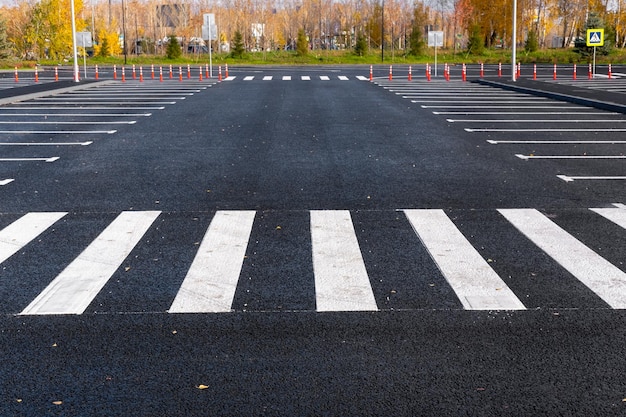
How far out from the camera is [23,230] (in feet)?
27.2

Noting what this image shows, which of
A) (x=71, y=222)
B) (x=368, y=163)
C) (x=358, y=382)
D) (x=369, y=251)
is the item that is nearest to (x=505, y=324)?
(x=358, y=382)

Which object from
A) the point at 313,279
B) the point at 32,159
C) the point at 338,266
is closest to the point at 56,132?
the point at 32,159

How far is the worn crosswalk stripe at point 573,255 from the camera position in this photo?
623cm

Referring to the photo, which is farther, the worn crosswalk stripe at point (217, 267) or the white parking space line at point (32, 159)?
the white parking space line at point (32, 159)

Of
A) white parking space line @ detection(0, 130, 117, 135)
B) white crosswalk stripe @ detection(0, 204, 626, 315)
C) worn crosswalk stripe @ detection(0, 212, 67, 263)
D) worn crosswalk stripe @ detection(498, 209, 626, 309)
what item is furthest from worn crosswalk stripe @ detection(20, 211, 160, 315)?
white parking space line @ detection(0, 130, 117, 135)

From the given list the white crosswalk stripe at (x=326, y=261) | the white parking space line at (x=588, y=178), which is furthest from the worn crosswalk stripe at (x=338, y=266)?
the white parking space line at (x=588, y=178)

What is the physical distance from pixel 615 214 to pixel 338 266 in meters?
3.90

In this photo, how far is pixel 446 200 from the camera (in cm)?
990

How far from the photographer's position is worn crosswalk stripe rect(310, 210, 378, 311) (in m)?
5.95

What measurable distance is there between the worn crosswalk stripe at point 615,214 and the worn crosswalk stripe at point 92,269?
514 cm

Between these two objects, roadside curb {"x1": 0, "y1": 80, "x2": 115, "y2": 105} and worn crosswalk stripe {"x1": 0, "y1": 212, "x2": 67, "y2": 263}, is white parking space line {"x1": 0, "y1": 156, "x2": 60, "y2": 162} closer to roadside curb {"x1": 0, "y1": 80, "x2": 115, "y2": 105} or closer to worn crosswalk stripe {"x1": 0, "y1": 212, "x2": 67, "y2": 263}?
worn crosswalk stripe {"x1": 0, "y1": 212, "x2": 67, "y2": 263}

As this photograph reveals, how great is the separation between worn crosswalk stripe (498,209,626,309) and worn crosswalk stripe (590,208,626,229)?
2.33 ft

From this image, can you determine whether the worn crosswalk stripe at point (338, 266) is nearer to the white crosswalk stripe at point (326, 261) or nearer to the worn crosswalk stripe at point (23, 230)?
the white crosswalk stripe at point (326, 261)

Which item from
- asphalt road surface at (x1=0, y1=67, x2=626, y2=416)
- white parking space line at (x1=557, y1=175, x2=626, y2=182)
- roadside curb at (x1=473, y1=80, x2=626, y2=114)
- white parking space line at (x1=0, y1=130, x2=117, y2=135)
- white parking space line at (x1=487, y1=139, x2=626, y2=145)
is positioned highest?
roadside curb at (x1=473, y1=80, x2=626, y2=114)
